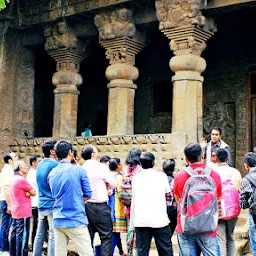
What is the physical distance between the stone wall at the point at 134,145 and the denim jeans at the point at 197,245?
4100mm

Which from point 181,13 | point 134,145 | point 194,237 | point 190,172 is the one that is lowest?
point 194,237

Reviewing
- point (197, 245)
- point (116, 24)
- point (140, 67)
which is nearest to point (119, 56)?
point (116, 24)

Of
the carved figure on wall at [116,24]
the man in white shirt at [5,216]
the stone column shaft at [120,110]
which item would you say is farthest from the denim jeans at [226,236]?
the carved figure on wall at [116,24]

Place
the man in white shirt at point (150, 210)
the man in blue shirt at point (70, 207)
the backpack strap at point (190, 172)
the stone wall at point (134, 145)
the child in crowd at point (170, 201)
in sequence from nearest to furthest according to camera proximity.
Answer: the backpack strap at point (190, 172), the man in blue shirt at point (70, 207), the man in white shirt at point (150, 210), the child in crowd at point (170, 201), the stone wall at point (134, 145)

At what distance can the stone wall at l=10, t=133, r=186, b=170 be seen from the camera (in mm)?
8297

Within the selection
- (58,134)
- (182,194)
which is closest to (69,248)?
(182,194)

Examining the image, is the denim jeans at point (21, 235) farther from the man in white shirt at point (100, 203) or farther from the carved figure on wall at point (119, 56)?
the carved figure on wall at point (119, 56)

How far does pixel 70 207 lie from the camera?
4.37 meters

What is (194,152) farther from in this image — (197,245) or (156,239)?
(156,239)

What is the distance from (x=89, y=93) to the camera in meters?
14.4

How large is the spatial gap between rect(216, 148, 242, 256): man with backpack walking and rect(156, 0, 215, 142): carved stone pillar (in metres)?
3.40

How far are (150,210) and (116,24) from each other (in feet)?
18.6

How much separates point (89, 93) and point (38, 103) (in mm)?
1654

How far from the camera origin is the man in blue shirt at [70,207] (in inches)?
172
